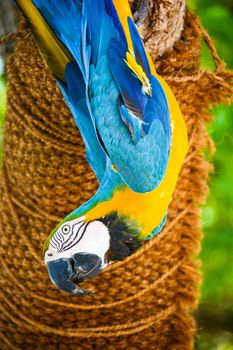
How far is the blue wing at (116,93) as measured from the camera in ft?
3.79

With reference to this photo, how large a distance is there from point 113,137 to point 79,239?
0.49ft

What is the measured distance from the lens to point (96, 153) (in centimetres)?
129

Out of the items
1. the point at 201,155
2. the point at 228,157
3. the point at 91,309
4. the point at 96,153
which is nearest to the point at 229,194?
the point at 228,157

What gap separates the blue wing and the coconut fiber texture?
0.24 metres

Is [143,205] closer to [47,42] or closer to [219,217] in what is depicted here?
[47,42]

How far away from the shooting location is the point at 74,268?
1188 millimetres

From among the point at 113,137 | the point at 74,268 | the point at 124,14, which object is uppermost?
the point at 124,14

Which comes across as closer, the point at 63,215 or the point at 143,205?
the point at 143,205

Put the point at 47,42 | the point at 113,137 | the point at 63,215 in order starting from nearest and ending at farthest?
1. the point at 113,137
2. the point at 47,42
3. the point at 63,215

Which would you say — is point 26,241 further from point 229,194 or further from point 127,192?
point 229,194

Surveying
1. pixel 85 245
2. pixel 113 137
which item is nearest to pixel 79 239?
pixel 85 245

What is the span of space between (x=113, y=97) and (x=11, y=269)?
57 centimetres

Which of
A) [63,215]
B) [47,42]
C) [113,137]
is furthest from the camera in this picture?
[63,215]

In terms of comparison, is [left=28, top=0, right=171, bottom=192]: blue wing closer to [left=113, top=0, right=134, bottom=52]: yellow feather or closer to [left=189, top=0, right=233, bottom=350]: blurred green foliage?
[left=113, top=0, right=134, bottom=52]: yellow feather
